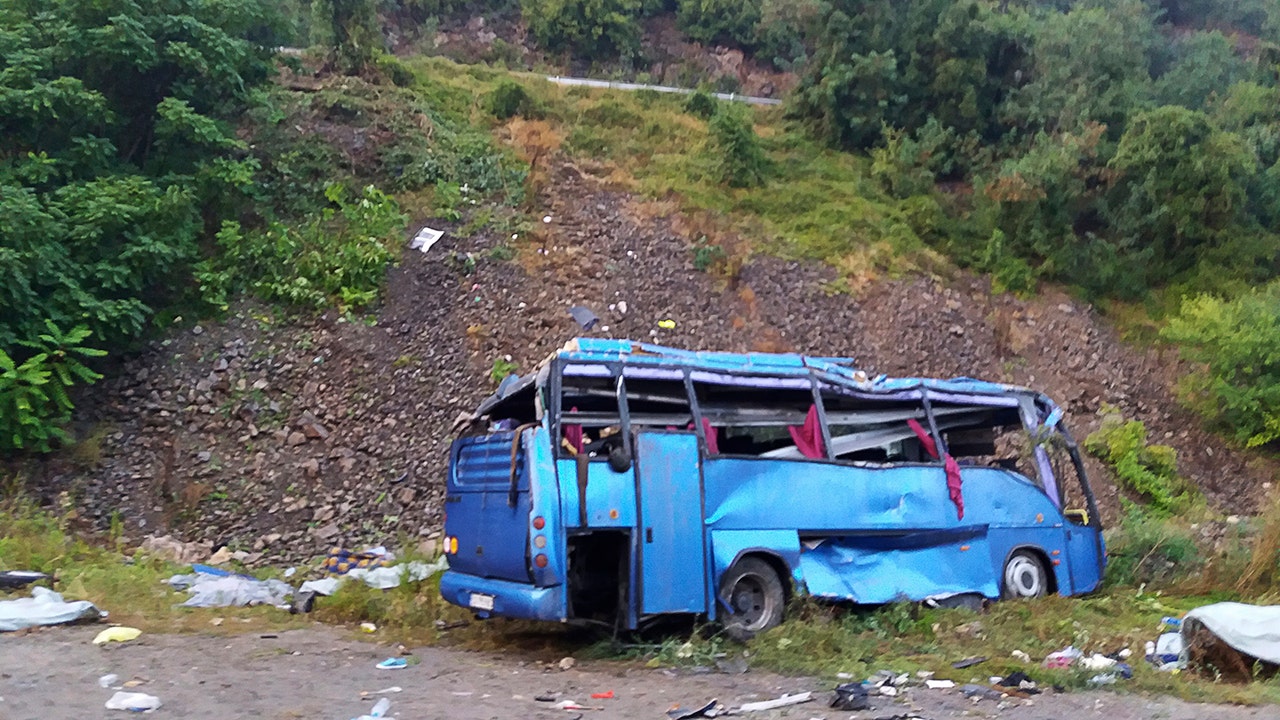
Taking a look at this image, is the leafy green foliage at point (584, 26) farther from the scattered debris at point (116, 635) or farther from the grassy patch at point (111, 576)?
the scattered debris at point (116, 635)

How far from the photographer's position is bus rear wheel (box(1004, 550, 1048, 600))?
948cm

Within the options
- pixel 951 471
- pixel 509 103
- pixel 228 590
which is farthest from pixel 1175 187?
pixel 228 590

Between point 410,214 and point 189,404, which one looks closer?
point 189,404

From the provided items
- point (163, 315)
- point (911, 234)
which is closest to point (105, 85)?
point (163, 315)

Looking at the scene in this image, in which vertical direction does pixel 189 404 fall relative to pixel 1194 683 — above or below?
above

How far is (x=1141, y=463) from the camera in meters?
16.0

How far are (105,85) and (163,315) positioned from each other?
12.3 ft

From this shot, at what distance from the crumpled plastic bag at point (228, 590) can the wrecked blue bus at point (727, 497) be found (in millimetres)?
2126

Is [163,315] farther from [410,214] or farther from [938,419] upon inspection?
[938,419]

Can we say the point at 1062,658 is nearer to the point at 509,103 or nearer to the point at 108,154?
the point at 108,154

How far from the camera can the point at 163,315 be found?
45.0 feet

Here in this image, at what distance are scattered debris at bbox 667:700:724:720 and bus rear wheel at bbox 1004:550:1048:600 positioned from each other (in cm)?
484

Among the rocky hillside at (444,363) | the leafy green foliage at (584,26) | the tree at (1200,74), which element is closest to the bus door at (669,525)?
the rocky hillside at (444,363)

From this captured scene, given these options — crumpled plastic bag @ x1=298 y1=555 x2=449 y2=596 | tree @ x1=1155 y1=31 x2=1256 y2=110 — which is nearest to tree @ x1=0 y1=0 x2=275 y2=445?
crumpled plastic bag @ x1=298 y1=555 x2=449 y2=596
